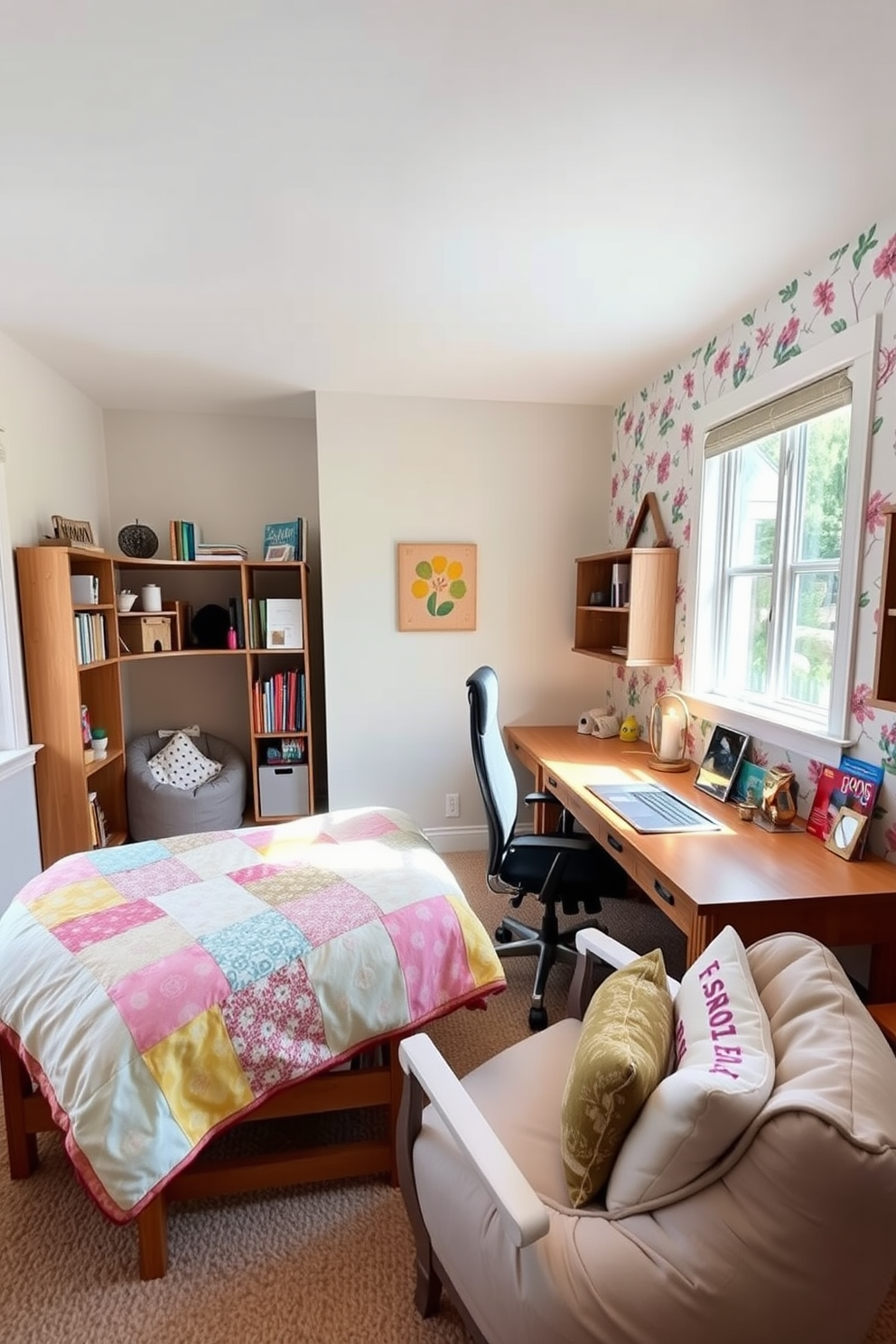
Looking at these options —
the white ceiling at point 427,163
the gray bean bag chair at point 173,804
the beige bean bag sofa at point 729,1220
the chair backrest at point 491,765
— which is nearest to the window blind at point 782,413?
the white ceiling at point 427,163

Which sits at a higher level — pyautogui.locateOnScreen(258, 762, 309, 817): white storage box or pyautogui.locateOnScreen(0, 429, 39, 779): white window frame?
pyautogui.locateOnScreen(0, 429, 39, 779): white window frame

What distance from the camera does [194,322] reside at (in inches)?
93.7

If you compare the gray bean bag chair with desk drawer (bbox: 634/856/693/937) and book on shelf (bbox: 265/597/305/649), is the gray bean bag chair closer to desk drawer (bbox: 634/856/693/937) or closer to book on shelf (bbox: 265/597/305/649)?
book on shelf (bbox: 265/597/305/649)

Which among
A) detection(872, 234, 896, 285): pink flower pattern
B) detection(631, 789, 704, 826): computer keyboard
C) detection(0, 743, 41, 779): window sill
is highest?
detection(872, 234, 896, 285): pink flower pattern

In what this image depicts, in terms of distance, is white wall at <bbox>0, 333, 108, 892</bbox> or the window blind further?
white wall at <bbox>0, 333, 108, 892</bbox>

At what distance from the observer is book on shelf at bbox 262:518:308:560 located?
348 cm

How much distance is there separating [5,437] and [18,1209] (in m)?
2.49

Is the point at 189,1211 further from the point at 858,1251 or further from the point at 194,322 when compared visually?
the point at 194,322

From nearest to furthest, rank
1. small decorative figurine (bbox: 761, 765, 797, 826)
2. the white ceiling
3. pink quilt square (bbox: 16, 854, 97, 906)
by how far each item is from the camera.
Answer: the white ceiling, pink quilt square (bbox: 16, 854, 97, 906), small decorative figurine (bbox: 761, 765, 797, 826)

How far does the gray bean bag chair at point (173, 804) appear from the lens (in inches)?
131

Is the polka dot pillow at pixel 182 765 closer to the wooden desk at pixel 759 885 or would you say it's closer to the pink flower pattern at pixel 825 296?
the wooden desk at pixel 759 885

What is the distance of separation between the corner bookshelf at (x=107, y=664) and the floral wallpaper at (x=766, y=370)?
1864 millimetres

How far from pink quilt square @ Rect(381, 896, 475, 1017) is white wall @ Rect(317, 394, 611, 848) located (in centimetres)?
179

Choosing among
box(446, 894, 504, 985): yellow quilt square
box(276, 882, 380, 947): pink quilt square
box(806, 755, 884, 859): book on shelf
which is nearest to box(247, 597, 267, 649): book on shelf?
box(276, 882, 380, 947): pink quilt square
